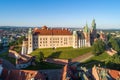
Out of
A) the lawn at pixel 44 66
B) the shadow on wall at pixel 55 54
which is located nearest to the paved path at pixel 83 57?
the shadow on wall at pixel 55 54

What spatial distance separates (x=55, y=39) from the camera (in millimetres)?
103688

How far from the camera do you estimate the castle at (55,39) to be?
9910 centimetres

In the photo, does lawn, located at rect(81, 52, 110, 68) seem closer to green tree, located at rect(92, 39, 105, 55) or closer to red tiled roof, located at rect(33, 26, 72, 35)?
green tree, located at rect(92, 39, 105, 55)

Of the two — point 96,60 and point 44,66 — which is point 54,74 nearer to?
point 44,66

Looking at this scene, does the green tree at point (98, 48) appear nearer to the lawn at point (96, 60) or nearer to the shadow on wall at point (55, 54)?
the lawn at point (96, 60)

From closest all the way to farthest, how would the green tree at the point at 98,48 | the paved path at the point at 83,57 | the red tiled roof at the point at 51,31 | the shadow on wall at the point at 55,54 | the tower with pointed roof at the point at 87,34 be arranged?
the paved path at the point at 83,57 → the shadow on wall at the point at 55,54 → the green tree at the point at 98,48 → the red tiled roof at the point at 51,31 → the tower with pointed roof at the point at 87,34

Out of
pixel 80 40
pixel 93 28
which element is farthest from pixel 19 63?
pixel 93 28

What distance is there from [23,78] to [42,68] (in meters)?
25.7

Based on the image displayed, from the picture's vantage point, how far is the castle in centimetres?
9910

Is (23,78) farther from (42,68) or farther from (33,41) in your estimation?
(33,41)

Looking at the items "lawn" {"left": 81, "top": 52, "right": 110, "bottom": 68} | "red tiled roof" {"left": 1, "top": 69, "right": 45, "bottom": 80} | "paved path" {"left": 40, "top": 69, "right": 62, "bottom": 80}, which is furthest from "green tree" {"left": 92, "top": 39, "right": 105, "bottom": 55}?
"red tiled roof" {"left": 1, "top": 69, "right": 45, "bottom": 80}

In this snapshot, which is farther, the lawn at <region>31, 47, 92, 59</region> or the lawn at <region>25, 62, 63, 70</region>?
the lawn at <region>31, 47, 92, 59</region>

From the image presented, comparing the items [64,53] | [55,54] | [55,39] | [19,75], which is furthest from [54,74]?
[55,39]

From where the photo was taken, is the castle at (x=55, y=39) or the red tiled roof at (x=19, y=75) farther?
the castle at (x=55, y=39)
